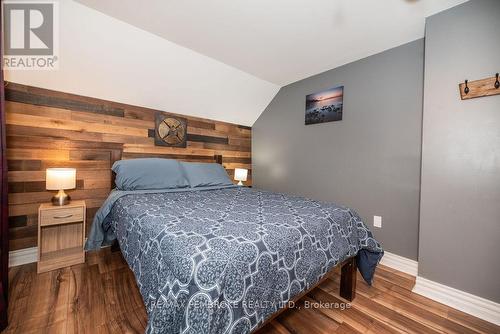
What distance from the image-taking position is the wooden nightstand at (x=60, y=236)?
181 centimetres

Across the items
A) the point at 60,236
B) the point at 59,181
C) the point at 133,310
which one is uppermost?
the point at 59,181

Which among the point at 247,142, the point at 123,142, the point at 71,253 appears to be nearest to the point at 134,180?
the point at 123,142

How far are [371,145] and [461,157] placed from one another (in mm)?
818

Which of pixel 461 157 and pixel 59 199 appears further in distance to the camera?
pixel 59 199

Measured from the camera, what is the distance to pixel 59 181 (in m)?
1.87

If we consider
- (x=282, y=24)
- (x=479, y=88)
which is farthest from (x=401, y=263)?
(x=282, y=24)

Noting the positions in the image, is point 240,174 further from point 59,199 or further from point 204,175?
point 59,199

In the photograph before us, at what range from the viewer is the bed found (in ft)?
2.48

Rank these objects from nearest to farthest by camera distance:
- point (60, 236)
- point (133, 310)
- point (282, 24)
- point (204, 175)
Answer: point (133, 310), point (282, 24), point (60, 236), point (204, 175)

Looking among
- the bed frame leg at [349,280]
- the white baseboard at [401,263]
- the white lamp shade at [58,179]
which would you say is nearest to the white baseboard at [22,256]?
the white lamp shade at [58,179]

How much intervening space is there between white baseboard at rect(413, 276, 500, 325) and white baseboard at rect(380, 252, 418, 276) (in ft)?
1.02

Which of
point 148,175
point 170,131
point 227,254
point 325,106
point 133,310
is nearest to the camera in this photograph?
point 227,254

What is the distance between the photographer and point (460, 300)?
1.53m

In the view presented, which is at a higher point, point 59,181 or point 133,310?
point 59,181
